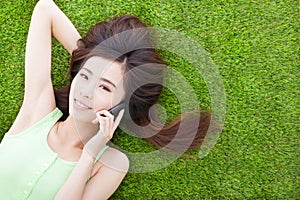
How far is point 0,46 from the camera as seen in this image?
2592 millimetres

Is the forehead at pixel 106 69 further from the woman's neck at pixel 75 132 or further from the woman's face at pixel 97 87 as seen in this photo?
the woman's neck at pixel 75 132

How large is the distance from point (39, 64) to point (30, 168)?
55cm

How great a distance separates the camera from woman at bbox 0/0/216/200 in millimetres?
2055

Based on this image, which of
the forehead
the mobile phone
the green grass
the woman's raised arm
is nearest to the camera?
the forehead

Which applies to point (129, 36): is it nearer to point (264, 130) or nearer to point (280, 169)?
point (264, 130)

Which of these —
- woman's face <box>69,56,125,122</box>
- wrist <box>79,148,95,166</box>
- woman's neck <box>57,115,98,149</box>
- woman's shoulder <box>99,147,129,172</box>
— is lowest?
woman's shoulder <box>99,147,129,172</box>

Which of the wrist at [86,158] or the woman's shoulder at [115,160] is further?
the woman's shoulder at [115,160]

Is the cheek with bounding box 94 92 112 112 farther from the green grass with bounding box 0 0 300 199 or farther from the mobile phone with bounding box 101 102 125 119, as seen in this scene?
the green grass with bounding box 0 0 300 199

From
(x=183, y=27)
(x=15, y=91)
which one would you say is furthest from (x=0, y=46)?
(x=183, y=27)

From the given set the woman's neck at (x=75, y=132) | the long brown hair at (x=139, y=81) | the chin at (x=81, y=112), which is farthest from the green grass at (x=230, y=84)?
the chin at (x=81, y=112)

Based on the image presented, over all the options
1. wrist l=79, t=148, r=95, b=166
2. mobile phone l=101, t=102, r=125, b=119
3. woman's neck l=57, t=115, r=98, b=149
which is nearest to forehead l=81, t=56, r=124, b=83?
mobile phone l=101, t=102, r=125, b=119

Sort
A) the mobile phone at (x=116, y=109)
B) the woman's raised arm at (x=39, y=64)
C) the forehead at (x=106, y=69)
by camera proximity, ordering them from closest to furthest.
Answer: the forehead at (x=106, y=69) → the mobile phone at (x=116, y=109) → the woman's raised arm at (x=39, y=64)

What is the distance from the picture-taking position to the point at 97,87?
2.02 m

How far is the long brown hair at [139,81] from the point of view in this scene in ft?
6.78
